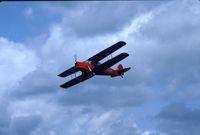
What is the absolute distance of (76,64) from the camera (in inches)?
1775

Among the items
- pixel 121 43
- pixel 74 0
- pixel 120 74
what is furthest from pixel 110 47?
pixel 74 0

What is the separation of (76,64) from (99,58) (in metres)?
3.66

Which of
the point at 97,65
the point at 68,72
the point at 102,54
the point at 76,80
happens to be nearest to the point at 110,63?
the point at 97,65

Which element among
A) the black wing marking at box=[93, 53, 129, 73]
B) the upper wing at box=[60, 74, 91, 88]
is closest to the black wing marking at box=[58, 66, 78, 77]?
the upper wing at box=[60, 74, 91, 88]

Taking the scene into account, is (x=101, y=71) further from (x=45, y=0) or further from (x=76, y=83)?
(x=45, y=0)

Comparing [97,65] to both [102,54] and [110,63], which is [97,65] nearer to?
[102,54]

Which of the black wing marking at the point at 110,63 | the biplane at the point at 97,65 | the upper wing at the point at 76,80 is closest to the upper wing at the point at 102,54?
the biplane at the point at 97,65

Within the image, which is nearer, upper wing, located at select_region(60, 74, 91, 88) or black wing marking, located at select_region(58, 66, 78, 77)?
upper wing, located at select_region(60, 74, 91, 88)

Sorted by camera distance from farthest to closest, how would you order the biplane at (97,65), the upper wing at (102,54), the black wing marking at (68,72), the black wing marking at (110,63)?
1. the black wing marking at (68,72)
2. the upper wing at (102,54)
3. the biplane at (97,65)
4. the black wing marking at (110,63)

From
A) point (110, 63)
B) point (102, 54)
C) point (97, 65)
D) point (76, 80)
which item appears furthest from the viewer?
point (76, 80)

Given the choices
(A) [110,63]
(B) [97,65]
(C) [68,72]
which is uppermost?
(C) [68,72]

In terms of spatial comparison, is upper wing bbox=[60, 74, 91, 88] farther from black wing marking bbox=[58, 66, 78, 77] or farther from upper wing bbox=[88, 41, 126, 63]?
upper wing bbox=[88, 41, 126, 63]

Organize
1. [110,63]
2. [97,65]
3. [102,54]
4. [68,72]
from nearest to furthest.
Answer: [110,63] < [97,65] < [102,54] < [68,72]

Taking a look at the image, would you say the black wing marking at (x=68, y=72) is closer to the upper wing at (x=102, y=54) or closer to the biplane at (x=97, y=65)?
the biplane at (x=97, y=65)
